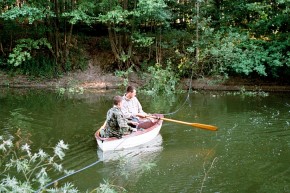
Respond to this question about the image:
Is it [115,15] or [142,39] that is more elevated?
[115,15]

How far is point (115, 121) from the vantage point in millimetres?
8062

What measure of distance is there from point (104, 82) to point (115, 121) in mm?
10401

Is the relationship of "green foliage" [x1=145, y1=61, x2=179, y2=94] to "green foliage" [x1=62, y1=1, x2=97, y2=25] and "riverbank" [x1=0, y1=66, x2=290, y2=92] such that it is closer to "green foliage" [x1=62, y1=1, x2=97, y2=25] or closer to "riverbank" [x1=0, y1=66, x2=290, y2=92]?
"riverbank" [x1=0, y1=66, x2=290, y2=92]

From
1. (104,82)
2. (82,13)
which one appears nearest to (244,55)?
(104,82)

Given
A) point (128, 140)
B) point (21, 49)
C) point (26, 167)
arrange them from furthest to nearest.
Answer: point (21, 49), point (128, 140), point (26, 167)

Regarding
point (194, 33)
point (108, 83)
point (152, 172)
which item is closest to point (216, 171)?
point (152, 172)

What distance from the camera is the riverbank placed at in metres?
17.4

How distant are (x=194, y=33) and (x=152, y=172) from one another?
13.0 meters

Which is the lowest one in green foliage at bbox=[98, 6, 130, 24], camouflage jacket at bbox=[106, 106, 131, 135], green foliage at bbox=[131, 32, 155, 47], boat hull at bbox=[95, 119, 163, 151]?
boat hull at bbox=[95, 119, 163, 151]

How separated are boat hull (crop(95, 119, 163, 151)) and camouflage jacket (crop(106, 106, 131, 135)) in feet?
0.65

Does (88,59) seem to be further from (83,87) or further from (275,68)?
(275,68)

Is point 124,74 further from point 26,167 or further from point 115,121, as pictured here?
point 26,167

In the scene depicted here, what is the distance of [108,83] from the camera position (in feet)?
59.6

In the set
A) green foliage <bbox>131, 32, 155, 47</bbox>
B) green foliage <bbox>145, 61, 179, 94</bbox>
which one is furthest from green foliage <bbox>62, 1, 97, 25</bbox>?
green foliage <bbox>145, 61, 179, 94</bbox>
